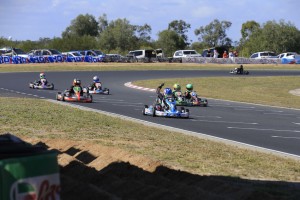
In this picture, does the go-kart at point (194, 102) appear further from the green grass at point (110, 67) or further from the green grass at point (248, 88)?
the green grass at point (110, 67)

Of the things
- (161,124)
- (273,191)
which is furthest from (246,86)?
(273,191)

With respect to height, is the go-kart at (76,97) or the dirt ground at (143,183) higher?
the dirt ground at (143,183)

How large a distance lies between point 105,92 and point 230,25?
85.5m

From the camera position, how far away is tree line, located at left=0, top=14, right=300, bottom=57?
3383 inches

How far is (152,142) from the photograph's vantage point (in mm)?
11359

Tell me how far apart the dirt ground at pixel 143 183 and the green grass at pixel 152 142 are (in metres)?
0.74

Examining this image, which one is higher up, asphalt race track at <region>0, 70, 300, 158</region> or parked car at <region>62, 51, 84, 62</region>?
parked car at <region>62, 51, 84, 62</region>

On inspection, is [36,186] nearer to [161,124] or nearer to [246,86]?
[161,124]

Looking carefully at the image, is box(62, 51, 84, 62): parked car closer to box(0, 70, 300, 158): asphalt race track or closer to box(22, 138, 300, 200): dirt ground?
box(0, 70, 300, 158): asphalt race track

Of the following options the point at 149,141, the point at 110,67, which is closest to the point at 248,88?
the point at 110,67

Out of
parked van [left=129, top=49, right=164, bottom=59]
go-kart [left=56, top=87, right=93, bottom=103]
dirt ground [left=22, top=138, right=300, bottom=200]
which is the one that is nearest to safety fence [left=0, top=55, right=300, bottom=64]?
parked van [left=129, top=49, right=164, bottom=59]

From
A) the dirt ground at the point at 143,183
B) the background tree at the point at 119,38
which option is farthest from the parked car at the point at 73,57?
the dirt ground at the point at 143,183

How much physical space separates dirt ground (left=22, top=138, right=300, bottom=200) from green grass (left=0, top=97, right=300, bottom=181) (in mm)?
737

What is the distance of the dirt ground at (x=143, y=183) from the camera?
20.4 feet
